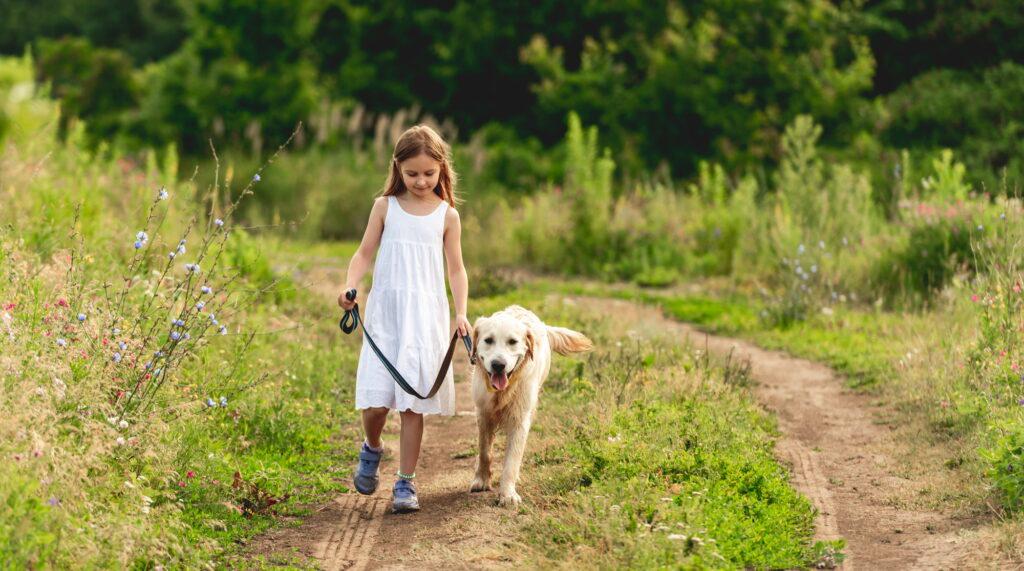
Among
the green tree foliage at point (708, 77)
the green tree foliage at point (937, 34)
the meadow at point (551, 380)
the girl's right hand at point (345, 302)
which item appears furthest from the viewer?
the green tree foliage at point (937, 34)

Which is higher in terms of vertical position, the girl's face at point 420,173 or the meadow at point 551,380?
the girl's face at point 420,173

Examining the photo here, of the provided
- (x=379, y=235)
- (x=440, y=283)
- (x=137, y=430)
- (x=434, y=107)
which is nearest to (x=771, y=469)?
(x=440, y=283)

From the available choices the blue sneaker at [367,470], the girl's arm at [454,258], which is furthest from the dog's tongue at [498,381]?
the blue sneaker at [367,470]

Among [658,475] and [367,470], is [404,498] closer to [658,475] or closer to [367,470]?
[367,470]

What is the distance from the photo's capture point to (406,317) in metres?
5.86

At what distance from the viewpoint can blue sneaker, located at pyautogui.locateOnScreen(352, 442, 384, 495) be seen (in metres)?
6.08

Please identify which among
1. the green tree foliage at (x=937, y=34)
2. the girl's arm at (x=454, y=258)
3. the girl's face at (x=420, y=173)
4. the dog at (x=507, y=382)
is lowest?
the dog at (x=507, y=382)

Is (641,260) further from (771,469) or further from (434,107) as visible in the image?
(434,107)

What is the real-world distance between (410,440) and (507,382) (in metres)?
0.63

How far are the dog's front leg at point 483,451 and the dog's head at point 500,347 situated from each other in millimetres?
303

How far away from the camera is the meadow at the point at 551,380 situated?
16.0ft

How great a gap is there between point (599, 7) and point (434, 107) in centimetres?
448

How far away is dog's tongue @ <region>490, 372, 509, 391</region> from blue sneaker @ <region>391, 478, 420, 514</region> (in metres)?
0.73

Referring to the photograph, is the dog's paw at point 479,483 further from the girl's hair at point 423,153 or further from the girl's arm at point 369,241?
the girl's hair at point 423,153
